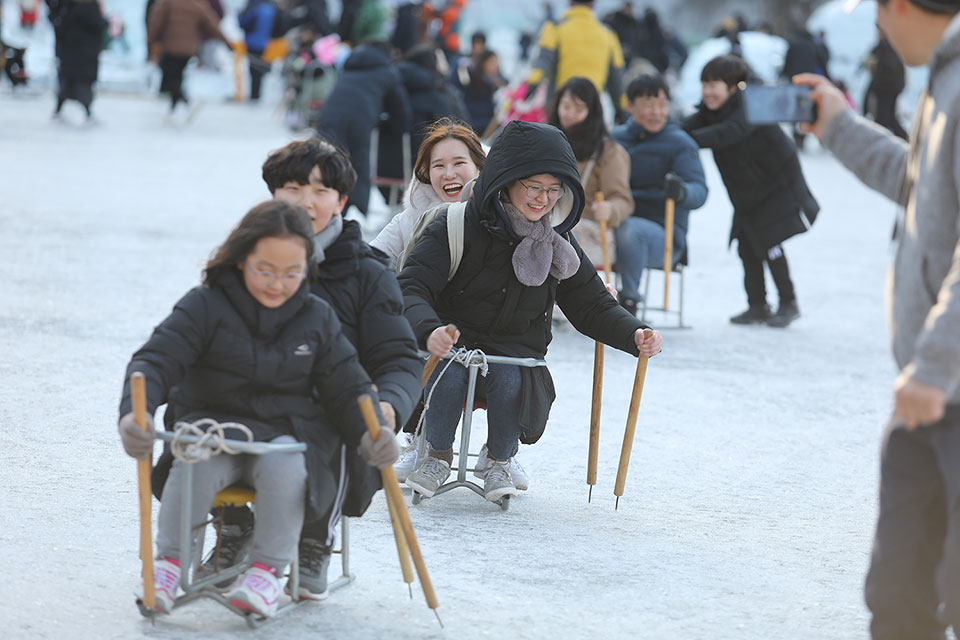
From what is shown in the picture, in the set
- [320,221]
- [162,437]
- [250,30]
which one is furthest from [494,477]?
[250,30]

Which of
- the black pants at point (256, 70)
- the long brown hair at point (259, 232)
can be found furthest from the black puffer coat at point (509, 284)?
the black pants at point (256, 70)

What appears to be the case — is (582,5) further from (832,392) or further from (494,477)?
(494,477)

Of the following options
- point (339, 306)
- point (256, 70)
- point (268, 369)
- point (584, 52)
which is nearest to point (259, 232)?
point (268, 369)

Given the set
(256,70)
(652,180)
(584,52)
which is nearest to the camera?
(652,180)

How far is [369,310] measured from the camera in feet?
12.6

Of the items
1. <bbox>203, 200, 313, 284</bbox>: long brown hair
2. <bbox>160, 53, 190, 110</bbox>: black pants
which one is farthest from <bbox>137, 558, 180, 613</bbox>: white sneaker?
<bbox>160, 53, 190, 110</bbox>: black pants

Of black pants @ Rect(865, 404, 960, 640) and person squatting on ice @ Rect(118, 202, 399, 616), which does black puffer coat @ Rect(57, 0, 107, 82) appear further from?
black pants @ Rect(865, 404, 960, 640)

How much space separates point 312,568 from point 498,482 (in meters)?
1.19

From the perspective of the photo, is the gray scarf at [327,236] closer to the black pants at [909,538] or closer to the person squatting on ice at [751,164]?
the black pants at [909,538]

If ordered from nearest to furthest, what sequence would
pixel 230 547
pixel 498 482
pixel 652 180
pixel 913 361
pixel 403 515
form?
1. pixel 913 361
2. pixel 403 515
3. pixel 230 547
4. pixel 498 482
5. pixel 652 180

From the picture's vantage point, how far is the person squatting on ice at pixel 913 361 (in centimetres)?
285

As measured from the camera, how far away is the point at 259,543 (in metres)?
3.43

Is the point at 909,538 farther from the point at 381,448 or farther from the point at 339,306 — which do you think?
the point at 339,306

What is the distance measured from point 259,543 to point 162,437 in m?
0.36
